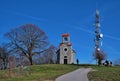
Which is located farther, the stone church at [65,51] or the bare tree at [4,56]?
the stone church at [65,51]

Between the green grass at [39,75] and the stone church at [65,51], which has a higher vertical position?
the stone church at [65,51]

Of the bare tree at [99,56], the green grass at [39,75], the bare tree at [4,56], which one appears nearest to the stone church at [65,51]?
the bare tree at [99,56]

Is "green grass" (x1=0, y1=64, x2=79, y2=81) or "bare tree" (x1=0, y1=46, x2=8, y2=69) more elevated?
"bare tree" (x1=0, y1=46, x2=8, y2=69)

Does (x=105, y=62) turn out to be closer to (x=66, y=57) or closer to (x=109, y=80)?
(x=66, y=57)

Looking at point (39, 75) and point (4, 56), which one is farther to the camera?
point (4, 56)

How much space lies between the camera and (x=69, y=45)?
8712 centimetres

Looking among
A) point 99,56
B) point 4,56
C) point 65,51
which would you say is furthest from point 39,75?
point 4,56

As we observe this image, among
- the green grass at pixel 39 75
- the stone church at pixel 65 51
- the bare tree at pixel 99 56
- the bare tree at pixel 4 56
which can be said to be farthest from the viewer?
the stone church at pixel 65 51

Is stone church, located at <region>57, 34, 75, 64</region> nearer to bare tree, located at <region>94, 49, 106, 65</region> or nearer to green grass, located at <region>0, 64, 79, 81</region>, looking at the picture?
bare tree, located at <region>94, 49, 106, 65</region>

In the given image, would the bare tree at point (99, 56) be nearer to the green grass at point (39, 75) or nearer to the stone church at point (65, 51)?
the stone church at point (65, 51)

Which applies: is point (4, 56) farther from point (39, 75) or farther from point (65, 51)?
point (39, 75)

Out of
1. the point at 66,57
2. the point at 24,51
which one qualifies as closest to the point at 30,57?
the point at 24,51

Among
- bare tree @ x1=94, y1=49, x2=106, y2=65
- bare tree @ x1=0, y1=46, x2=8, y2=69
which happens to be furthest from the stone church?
bare tree @ x1=0, y1=46, x2=8, y2=69

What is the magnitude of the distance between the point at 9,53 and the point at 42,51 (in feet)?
29.1
